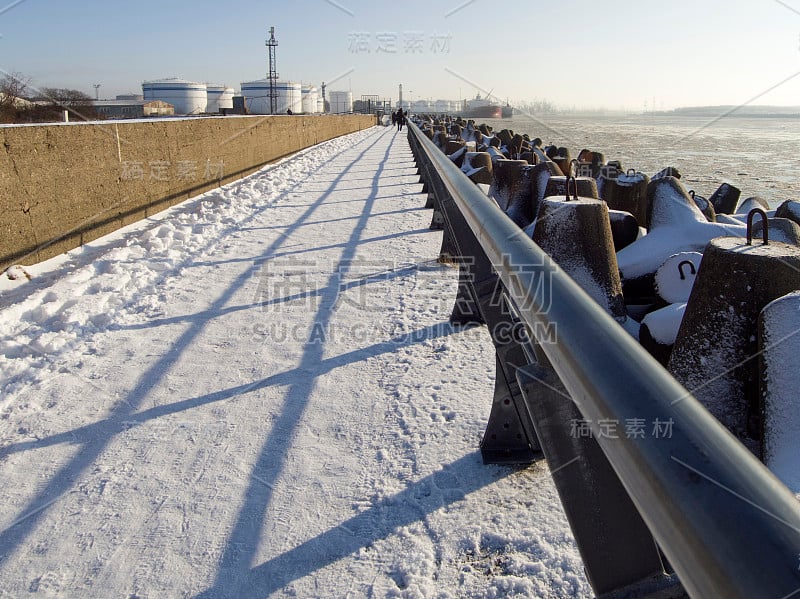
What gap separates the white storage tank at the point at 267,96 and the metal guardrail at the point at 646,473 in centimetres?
8406

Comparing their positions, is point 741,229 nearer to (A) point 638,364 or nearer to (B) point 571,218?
(B) point 571,218

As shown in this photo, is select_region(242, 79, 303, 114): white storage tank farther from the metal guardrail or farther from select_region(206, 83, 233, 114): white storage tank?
the metal guardrail

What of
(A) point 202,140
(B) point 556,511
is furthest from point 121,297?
(A) point 202,140

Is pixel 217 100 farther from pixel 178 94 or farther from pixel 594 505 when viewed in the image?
pixel 594 505

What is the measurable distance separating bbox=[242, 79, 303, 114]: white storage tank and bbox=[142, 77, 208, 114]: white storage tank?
644 centimetres

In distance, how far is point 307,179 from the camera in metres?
12.7

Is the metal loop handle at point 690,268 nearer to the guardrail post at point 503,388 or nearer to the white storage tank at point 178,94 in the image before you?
the guardrail post at point 503,388

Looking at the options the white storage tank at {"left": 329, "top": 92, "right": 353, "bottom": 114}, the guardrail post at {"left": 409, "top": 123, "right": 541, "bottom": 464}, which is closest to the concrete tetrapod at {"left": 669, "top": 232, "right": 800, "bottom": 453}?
the guardrail post at {"left": 409, "top": 123, "right": 541, "bottom": 464}

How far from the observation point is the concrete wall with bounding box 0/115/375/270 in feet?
18.4

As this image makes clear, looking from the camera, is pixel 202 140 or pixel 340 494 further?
pixel 202 140

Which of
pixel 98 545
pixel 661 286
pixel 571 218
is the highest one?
pixel 571 218

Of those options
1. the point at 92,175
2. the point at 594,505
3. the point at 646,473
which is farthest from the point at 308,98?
the point at 646,473

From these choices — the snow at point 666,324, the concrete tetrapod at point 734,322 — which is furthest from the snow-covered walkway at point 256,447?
the snow at point 666,324

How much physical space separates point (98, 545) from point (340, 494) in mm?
833
